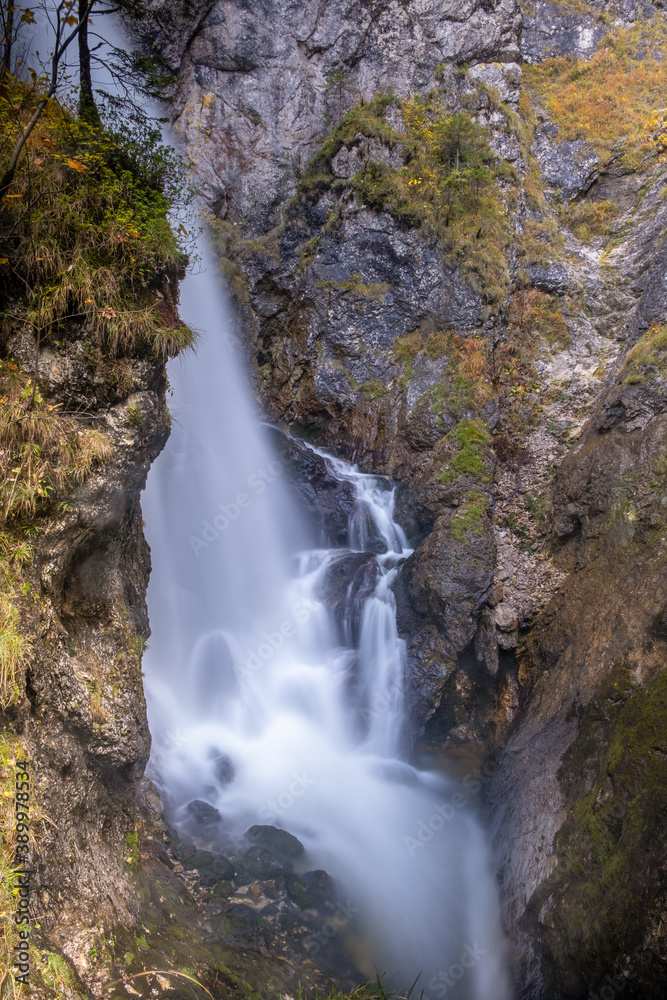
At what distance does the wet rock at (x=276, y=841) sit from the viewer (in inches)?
263

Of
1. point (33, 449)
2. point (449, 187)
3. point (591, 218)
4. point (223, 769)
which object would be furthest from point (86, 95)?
point (591, 218)

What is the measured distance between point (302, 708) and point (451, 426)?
607 cm

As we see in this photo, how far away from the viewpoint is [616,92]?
13.8 meters

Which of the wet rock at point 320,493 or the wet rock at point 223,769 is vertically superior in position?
the wet rock at point 320,493

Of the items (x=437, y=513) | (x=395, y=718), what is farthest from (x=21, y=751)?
(x=437, y=513)

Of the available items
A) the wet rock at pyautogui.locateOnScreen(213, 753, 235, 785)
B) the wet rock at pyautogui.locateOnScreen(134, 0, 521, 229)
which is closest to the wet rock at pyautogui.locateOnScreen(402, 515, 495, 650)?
the wet rock at pyautogui.locateOnScreen(213, 753, 235, 785)

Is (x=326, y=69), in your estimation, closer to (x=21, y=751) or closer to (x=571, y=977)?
(x=21, y=751)

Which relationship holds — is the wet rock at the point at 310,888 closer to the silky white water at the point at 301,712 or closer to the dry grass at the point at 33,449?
the silky white water at the point at 301,712

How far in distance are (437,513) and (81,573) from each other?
22.5 ft

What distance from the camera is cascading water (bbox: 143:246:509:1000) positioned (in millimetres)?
6434

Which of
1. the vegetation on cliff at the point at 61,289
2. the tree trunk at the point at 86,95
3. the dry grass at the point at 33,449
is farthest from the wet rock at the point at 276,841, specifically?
the tree trunk at the point at 86,95

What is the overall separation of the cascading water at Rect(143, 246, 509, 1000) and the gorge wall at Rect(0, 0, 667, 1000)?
0.65 meters

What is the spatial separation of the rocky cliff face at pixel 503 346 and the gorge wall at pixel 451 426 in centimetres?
5

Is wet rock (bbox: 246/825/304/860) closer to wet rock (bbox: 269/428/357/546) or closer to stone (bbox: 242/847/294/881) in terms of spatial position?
stone (bbox: 242/847/294/881)
